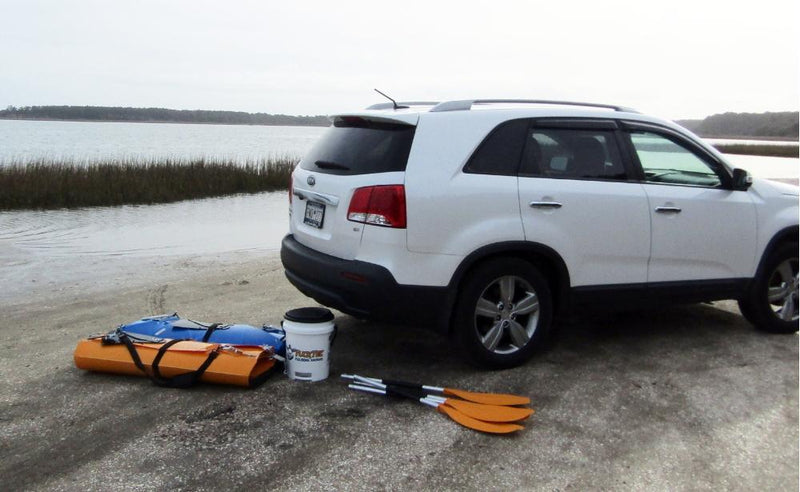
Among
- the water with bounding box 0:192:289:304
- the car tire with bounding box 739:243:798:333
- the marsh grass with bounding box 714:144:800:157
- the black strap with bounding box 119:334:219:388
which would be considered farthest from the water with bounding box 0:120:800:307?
the marsh grass with bounding box 714:144:800:157

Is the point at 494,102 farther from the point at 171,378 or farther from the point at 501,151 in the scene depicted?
the point at 171,378

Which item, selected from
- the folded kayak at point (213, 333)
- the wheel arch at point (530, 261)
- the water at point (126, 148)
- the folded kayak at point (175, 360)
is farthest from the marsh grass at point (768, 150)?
the folded kayak at point (175, 360)

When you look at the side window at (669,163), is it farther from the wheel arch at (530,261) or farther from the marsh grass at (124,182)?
the marsh grass at (124,182)

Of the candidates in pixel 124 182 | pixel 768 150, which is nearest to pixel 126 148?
pixel 124 182

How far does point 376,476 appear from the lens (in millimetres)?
3658

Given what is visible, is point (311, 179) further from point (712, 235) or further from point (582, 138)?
point (712, 235)

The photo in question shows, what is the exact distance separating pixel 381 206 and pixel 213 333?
166 centimetres

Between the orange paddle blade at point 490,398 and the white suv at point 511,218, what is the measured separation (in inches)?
16.6

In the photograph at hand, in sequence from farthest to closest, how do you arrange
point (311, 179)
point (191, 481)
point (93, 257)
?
point (93, 257) < point (311, 179) < point (191, 481)

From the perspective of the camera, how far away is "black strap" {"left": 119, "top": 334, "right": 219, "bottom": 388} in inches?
185

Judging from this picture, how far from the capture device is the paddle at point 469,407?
4297 mm

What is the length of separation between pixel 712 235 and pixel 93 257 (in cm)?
907

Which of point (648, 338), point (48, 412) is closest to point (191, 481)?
point (48, 412)

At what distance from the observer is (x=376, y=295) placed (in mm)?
4711
